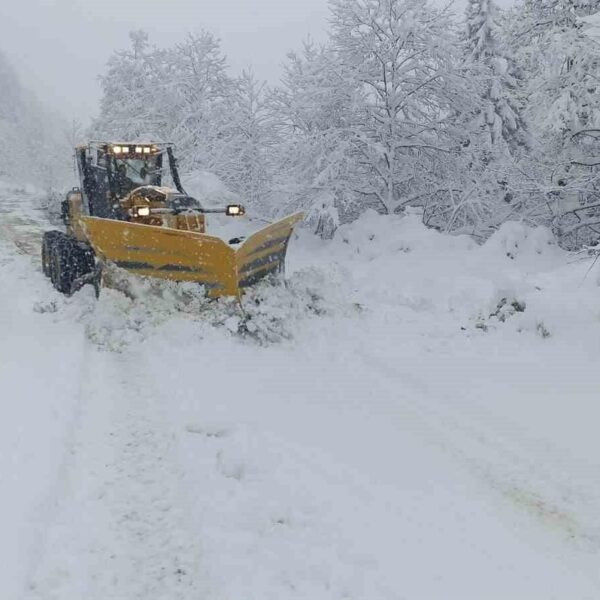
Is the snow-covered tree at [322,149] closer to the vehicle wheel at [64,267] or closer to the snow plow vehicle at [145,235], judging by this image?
the snow plow vehicle at [145,235]

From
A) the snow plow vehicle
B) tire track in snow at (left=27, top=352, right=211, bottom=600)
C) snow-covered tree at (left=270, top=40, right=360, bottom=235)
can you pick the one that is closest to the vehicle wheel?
the snow plow vehicle

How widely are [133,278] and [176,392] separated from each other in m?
2.51

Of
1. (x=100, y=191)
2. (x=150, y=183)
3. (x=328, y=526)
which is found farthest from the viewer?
(x=150, y=183)

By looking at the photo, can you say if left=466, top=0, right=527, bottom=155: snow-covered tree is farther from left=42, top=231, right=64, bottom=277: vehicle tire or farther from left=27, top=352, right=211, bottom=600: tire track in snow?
left=27, top=352, right=211, bottom=600: tire track in snow

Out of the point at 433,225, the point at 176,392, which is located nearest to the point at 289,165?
the point at 433,225

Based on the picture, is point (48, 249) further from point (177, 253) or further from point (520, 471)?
point (520, 471)

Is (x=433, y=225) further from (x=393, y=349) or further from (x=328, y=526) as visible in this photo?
(x=328, y=526)

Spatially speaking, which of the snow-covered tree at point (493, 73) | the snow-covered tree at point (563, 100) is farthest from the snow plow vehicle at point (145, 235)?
the snow-covered tree at point (493, 73)

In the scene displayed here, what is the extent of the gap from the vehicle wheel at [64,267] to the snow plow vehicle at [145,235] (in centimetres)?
1

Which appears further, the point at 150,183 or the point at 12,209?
the point at 12,209

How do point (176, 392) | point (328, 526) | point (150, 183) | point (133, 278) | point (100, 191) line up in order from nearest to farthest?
point (328, 526) < point (176, 392) < point (133, 278) < point (100, 191) < point (150, 183)

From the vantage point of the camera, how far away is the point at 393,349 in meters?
7.03

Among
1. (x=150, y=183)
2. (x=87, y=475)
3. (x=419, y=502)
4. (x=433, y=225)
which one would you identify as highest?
(x=150, y=183)

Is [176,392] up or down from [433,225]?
down
